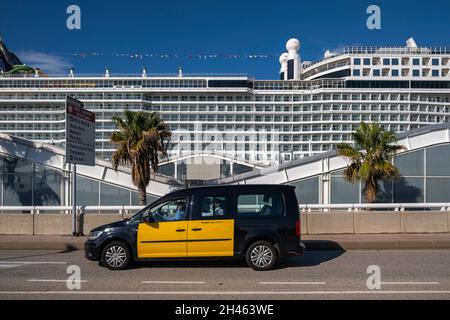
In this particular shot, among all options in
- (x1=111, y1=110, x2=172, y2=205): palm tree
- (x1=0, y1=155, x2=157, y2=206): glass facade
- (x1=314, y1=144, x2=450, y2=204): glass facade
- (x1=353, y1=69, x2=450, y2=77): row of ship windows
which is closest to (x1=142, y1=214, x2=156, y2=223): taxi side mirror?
(x1=111, y1=110, x2=172, y2=205): palm tree

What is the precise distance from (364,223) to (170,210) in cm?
728

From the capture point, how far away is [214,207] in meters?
8.52

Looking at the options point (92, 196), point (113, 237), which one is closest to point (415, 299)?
point (113, 237)

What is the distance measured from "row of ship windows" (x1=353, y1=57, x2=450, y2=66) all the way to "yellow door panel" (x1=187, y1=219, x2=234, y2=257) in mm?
101575

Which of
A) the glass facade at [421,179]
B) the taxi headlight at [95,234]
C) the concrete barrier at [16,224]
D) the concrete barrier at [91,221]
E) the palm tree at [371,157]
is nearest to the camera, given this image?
the taxi headlight at [95,234]

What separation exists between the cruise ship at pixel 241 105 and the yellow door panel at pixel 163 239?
78.1 metres

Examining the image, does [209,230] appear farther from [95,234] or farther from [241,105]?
[241,105]

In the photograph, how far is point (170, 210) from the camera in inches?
339

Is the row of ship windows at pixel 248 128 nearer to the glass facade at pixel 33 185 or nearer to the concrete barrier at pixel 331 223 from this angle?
the glass facade at pixel 33 185

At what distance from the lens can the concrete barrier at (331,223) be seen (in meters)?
13.0

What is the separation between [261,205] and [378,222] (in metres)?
6.08

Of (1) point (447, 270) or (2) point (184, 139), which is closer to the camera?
(1) point (447, 270)

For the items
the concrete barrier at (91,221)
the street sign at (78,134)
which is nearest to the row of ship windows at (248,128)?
the street sign at (78,134)
